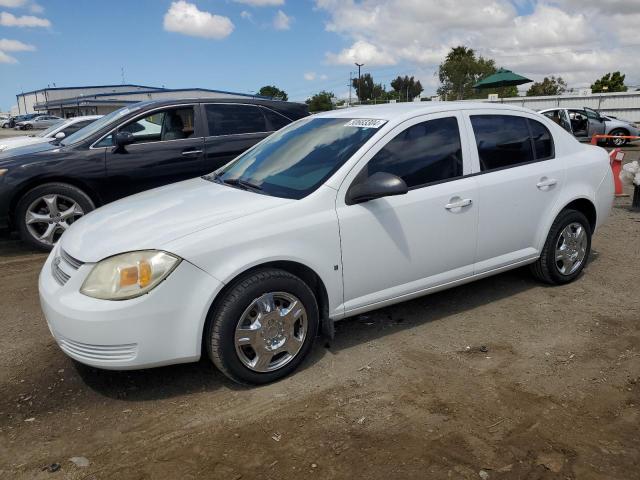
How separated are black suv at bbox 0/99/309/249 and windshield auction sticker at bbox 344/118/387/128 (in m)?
3.27

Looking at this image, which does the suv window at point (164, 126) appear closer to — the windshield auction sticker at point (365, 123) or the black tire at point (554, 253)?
the windshield auction sticker at point (365, 123)

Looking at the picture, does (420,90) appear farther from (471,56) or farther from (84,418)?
(84,418)

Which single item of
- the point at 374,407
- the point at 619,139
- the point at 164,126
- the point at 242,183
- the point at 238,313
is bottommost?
the point at 374,407

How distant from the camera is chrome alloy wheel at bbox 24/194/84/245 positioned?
6.13 metres

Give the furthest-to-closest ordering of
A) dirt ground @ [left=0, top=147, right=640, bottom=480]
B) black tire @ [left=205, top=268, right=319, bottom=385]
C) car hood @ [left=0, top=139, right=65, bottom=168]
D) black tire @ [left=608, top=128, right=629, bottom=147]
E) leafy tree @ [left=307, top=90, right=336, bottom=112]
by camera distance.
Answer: leafy tree @ [left=307, top=90, right=336, bottom=112]
black tire @ [left=608, top=128, right=629, bottom=147]
car hood @ [left=0, top=139, right=65, bottom=168]
black tire @ [left=205, top=268, right=319, bottom=385]
dirt ground @ [left=0, top=147, right=640, bottom=480]

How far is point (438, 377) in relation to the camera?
10.9 feet

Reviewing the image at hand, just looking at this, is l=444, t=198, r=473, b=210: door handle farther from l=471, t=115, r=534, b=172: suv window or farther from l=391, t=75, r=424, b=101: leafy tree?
l=391, t=75, r=424, b=101: leafy tree

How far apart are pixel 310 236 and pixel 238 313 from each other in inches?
25.3

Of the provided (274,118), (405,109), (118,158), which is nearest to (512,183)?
(405,109)

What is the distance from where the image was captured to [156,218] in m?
3.27

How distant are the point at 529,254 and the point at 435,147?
134cm

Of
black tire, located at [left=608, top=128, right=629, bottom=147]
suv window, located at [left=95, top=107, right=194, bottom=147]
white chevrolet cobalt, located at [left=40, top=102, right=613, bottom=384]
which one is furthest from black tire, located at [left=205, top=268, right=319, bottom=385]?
black tire, located at [left=608, top=128, right=629, bottom=147]

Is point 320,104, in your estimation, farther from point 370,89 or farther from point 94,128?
point 94,128

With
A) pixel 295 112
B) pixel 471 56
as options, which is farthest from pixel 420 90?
pixel 295 112
